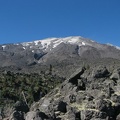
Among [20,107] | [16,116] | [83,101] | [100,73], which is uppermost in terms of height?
[100,73]

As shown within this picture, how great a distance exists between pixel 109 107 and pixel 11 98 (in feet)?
157

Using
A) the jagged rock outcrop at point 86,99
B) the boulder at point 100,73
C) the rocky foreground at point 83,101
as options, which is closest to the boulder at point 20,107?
the rocky foreground at point 83,101

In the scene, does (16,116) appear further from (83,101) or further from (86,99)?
(86,99)

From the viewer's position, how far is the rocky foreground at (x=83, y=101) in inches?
1581

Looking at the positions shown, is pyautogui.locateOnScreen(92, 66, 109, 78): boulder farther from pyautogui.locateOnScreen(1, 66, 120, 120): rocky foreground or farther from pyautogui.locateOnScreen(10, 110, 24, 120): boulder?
pyautogui.locateOnScreen(10, 110, 24, 120): boulder

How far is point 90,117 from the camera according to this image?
131 ft

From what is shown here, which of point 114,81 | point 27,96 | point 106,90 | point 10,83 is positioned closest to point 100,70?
point 114,81

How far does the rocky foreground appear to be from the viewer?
4016cm

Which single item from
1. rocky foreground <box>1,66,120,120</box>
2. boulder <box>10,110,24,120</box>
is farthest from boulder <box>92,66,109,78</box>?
boulder <box>10,110,24,120</box>

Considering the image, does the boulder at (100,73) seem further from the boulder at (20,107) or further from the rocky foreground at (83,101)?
the boulder at (20,107)

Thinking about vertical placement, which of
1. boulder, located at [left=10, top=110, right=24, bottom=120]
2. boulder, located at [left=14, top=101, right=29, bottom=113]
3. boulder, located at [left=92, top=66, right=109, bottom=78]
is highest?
boulder, located at [left=92, top=66, right=109, bottom=78]

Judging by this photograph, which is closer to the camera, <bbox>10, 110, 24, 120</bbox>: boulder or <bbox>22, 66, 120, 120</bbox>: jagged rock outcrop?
<bbox>10, 110, 24, 120</bbox>: boulder

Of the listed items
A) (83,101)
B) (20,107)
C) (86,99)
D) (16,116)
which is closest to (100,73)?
(86,99)

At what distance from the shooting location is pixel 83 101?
145 feet
